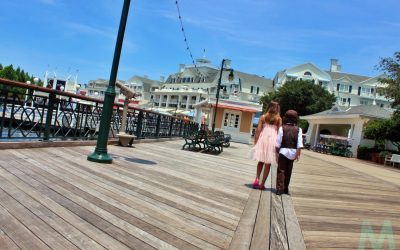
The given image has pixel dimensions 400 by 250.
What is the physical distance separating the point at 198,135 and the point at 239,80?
53330mm

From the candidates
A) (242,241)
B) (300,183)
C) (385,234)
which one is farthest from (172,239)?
(300,183)

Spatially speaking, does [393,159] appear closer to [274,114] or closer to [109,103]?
[274,114]

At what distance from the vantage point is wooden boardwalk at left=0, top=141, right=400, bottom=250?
3209 mm

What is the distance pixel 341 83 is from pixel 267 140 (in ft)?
216

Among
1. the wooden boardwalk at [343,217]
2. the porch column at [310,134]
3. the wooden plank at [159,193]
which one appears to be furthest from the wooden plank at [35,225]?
the porch column at [310,134]

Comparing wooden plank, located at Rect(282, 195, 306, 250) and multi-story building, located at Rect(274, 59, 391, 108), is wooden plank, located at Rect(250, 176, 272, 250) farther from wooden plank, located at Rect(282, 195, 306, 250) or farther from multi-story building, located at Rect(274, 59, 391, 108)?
multi-story building, located at Rect(274, 59, 391, 108)

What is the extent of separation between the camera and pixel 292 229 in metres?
4.39

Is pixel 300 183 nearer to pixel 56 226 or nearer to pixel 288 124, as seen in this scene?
pixel 288 124

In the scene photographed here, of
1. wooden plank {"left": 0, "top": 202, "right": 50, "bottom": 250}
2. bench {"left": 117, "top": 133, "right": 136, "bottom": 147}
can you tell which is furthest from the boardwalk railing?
wooden plank {"left": 0, "top": 202, "right": 50, "bottom": 250}

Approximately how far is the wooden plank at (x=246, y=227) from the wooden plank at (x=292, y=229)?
379mm

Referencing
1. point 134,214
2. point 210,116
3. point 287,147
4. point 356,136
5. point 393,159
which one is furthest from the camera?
point 210,116

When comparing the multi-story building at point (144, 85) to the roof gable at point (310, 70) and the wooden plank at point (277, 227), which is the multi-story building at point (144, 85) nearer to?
the roof gable at point (310, 70)

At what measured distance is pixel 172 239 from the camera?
335 cm

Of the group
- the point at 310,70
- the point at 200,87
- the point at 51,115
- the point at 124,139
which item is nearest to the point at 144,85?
the point at 200,87
